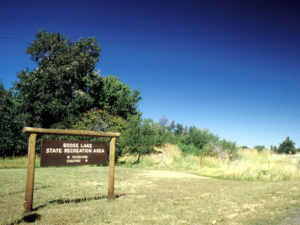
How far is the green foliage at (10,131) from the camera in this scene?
888 inches

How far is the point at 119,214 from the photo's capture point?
493 centimetres

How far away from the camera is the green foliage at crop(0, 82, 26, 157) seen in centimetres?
2255

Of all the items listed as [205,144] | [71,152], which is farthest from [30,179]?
[205,144]

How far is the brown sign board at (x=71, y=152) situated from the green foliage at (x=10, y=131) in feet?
66.1

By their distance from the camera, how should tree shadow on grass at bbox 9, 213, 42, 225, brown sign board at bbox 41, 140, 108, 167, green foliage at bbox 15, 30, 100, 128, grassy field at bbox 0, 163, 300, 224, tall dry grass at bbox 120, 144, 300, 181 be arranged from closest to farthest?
tree shadow on grass at bbox 9, 213, 42, 225
grassy field at bbox 0, 163, 300, 224
brown sign board at bbox 41, 140, 108, 167
tall dry grass at bbox 120, 144, 300, 181
green foliage at bbox 15, 30, 100, 128


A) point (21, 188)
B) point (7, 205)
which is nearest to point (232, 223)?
point (7, 205)

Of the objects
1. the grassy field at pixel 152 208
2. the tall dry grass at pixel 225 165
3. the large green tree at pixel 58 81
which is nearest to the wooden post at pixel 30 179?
the grassy field at pixel 152 208

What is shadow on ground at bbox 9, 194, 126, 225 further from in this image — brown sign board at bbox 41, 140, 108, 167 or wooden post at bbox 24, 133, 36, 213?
brown sign board at bbox 41, 140, 108, 167

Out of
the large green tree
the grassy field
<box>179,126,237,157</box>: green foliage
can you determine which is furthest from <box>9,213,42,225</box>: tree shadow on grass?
the large green tree

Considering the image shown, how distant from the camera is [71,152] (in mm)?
5836

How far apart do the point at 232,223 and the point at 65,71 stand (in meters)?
25.1

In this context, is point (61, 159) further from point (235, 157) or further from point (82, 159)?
point (235, 157)

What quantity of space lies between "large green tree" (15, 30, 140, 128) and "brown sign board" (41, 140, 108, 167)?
19.5 m

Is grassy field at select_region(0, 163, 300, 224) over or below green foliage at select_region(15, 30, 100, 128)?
below
